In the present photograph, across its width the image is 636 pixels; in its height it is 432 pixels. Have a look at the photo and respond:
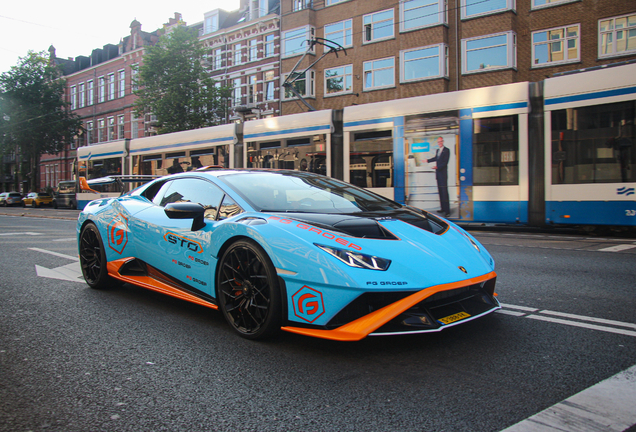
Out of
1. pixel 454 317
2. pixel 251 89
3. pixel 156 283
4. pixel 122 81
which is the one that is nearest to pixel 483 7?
pixel 251 89

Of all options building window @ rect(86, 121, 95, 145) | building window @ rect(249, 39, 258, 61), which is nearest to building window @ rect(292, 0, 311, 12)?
building window @ rect(249, 39, 258, 61)

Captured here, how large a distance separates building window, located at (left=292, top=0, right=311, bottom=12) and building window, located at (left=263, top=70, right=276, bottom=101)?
4846 mm

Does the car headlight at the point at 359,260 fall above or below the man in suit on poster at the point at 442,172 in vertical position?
below

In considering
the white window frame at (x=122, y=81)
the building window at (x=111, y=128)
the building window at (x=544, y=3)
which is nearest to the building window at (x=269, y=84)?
the building window at (x=544, y=3)

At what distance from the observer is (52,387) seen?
102 inches

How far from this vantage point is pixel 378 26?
28.2 meters

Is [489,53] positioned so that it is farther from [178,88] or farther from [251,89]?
[178,88]

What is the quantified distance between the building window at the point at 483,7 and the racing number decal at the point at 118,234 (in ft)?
77.7

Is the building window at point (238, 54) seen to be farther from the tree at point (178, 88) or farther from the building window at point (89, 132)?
the building window at point (89, 132)

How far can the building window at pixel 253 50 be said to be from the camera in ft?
122

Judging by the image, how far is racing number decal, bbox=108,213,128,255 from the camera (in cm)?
464

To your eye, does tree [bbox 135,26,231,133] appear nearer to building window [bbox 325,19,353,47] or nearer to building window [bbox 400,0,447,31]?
building window [bbox 325,19,353,47]

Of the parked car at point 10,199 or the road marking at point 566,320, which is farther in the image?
the parked car at point 10,199

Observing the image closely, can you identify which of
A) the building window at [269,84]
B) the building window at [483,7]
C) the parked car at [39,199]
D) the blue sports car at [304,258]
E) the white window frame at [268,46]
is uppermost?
the white window frame at [268,46]
